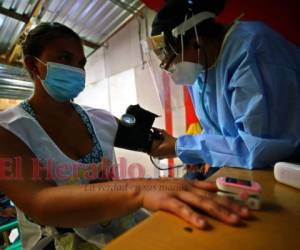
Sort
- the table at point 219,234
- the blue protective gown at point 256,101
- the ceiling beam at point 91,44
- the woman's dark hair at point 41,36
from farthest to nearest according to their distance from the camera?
the ceiling beam at point 91,44 → the woman's dark hair at point 41,36 → the blue protective gown at point 256,101 → the table at point 219,234

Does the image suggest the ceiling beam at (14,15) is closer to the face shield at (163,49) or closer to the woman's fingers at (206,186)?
the face shield at (163,49)

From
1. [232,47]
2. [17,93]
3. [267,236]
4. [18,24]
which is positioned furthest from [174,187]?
[17,93]

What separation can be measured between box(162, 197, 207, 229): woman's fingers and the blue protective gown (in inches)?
15.6

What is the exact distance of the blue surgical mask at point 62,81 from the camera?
912mm

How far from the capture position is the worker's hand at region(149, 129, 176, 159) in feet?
3.69

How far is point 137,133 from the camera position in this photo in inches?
43.9

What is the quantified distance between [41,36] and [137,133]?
0.61 m

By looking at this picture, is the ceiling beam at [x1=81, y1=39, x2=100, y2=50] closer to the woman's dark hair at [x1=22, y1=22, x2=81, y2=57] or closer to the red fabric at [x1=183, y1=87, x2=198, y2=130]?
the red fabric at [x1=183, y1=87, x2=198, y2=130]

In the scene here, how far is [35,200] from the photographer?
51 centimetres

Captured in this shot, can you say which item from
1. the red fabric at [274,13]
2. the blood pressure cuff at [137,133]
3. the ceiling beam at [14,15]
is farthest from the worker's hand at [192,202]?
the ceiling beam at [14,15]

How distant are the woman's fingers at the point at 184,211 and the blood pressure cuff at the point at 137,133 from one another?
669mm

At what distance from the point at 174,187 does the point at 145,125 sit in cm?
69

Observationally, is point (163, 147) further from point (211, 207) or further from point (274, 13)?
point (274, 13)

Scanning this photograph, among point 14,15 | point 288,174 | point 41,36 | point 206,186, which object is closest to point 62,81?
point 41,36
